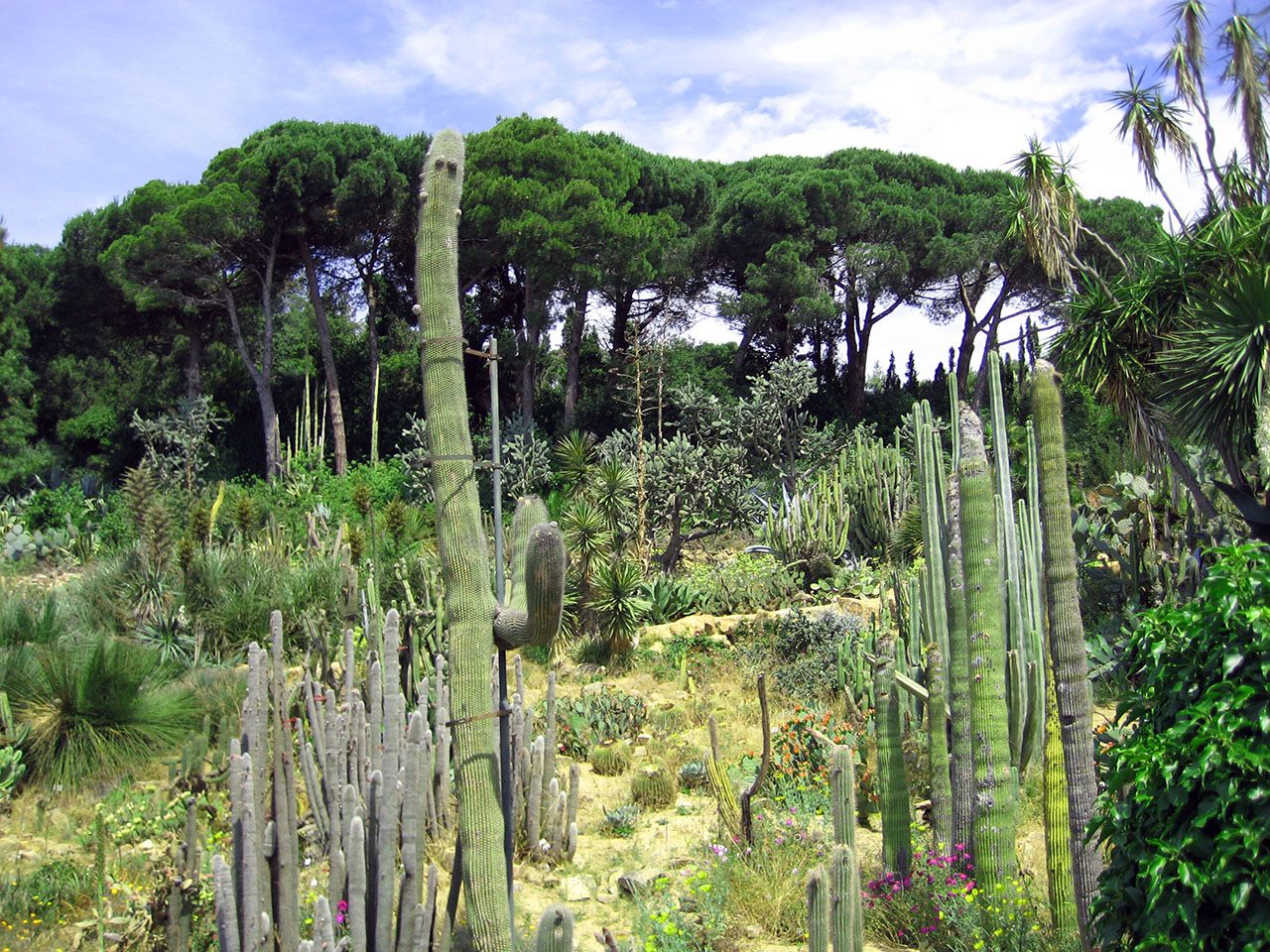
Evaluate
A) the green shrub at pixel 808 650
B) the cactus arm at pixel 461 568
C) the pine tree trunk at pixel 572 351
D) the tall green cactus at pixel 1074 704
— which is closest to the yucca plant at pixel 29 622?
the green shrub at pixel 808 650

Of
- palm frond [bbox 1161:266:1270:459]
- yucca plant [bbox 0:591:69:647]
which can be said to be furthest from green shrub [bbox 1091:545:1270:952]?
yucca plant [bbox 0:591:69:647]

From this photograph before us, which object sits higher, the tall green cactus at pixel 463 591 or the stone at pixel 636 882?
the tall green cactus at pixel 463 591

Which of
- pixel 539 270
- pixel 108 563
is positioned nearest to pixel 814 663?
pixel 108 563

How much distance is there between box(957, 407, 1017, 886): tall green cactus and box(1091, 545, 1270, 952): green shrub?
3.89 feet

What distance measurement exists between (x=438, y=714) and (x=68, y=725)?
125 inches

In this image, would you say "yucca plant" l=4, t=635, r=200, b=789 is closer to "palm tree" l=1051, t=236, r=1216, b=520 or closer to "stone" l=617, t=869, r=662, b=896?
"stone" l=617, t=869, r=662, b=896

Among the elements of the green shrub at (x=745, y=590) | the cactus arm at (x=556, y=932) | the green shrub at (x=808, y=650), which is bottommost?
the green shrub at (x=808, y=650)

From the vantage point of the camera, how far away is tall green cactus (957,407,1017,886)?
375 cm

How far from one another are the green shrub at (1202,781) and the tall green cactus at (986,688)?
1.18m

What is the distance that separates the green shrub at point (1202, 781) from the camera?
85.9 inches

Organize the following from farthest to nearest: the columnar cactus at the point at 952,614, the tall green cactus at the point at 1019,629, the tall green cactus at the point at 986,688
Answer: the tall green cactus at the point at 1019,629 < the columnar cactus at the point at 952,614 < the tall green cactus at the point at 986,688

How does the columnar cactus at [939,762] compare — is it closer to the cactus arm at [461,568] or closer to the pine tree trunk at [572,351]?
the cactus arm at [461,568]

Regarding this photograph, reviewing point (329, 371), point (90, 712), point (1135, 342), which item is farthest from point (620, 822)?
point (329, 371)

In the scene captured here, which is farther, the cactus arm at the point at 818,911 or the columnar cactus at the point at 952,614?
the columnar cactus at the point at 952,614
